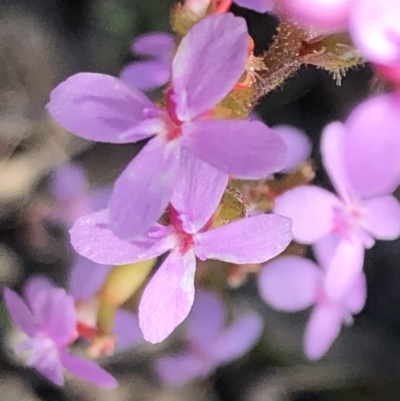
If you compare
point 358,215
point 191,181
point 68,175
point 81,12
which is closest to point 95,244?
point 191,181

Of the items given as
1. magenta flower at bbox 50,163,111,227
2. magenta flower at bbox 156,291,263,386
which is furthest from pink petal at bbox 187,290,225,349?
magenta flower at bbox 50,163,111,227

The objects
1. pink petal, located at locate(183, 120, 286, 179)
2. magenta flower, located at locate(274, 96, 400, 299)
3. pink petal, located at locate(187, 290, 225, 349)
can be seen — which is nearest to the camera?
pink petal, located at locate(183, 120, 286, 179)

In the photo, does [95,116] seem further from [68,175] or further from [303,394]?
Answer: [303,394]

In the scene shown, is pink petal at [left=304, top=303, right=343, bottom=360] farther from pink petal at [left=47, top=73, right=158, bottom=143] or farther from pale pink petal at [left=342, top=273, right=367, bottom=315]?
pink petal at [left=47, top=73, right=158, bottom=143]

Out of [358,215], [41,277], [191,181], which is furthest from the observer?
[41,277]

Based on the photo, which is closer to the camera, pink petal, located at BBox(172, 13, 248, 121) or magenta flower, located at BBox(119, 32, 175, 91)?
pink petal, located at BBox(172, 13, 248, 121)

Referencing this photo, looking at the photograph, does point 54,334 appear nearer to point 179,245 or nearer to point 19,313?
point 19,313
